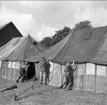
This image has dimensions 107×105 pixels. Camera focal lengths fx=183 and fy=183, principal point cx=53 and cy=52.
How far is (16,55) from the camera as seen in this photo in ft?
73.4

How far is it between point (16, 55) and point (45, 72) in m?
6.97

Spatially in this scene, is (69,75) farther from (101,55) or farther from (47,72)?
(47,72)

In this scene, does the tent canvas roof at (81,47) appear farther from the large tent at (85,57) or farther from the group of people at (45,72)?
the group of people at (45,72)

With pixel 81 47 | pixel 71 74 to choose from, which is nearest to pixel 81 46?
pixel 81 47

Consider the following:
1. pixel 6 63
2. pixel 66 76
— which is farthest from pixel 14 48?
pixel 66 76

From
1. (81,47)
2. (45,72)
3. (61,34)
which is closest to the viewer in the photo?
(81,47)

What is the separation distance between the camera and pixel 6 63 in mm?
23297

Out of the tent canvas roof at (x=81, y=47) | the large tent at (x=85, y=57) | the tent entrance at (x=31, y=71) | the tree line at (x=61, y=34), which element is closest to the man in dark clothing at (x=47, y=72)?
the large tent at (x=85, y=57)

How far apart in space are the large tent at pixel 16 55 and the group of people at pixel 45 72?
174 centimetres

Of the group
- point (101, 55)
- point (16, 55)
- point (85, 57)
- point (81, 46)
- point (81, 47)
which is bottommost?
point (85, 57)

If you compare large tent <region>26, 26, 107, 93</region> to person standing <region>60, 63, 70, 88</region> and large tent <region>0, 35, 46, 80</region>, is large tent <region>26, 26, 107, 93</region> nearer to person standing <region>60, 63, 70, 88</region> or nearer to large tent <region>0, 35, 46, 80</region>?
person standing <region>60, 63, 70, 88</region>

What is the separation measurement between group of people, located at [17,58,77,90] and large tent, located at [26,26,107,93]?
42 centimetres

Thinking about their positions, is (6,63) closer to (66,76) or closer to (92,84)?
(66,76)

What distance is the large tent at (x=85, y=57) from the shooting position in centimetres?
1340
